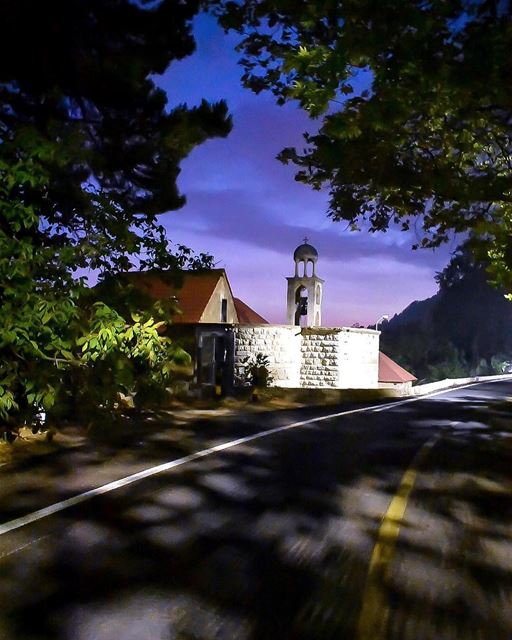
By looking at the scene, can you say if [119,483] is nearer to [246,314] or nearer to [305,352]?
[305,352]

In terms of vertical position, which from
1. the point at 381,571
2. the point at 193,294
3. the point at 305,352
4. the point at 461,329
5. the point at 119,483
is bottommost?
the point at 381,571

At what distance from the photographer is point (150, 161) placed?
11.3 m

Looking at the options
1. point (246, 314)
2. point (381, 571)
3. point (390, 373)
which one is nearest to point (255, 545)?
point (381, 571)

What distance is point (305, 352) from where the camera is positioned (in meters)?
28.0

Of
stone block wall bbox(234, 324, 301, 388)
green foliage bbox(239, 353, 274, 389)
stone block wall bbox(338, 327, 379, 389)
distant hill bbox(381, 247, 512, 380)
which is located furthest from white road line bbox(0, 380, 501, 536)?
distant hill bbox(381, 247, 512, 380)

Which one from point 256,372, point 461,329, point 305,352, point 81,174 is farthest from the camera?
point 461,329

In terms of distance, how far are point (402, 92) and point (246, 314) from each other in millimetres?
24117

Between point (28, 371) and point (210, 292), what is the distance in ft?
58.5

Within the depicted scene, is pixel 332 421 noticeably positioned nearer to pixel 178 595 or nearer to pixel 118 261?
pixel 118 261

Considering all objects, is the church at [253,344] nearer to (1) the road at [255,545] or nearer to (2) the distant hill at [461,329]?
(1) the road at [255,545]

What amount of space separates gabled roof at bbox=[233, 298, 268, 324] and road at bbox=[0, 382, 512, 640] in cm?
2168

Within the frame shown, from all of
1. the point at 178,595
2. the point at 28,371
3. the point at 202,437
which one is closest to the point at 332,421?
the point at 202,437

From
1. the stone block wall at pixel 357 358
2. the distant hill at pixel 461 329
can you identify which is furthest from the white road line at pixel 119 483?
the distant hill at pixel 461 329

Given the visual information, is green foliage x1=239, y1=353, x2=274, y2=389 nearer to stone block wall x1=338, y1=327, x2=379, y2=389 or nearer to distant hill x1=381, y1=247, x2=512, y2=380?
stone block wall x1=338, y1=327, x2=379, y2=389
